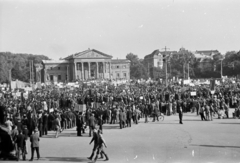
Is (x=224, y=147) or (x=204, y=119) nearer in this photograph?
(x=224, y=147)

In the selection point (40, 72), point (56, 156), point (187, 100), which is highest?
point (40, 72)

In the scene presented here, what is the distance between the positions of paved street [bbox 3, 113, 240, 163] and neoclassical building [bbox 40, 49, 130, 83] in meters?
96.8

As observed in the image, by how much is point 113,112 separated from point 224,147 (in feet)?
33.5

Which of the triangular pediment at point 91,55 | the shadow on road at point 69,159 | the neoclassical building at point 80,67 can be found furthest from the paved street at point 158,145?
the triangular pediment at point 91,55

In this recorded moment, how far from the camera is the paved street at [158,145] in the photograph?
1211 cm

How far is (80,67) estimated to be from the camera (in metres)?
121

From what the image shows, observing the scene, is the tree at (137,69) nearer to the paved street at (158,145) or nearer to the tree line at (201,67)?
the tree line at (201,67)

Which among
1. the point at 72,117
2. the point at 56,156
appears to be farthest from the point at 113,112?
the point at 56,156

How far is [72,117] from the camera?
21219mm

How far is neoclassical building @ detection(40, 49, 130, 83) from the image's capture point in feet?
386

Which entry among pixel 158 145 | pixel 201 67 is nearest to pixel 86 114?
pixel 158 145

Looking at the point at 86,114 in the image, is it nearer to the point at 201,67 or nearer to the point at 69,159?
the point at 69,159

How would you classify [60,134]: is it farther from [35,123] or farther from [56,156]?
[56,156]

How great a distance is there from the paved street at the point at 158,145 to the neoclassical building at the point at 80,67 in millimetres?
96770
